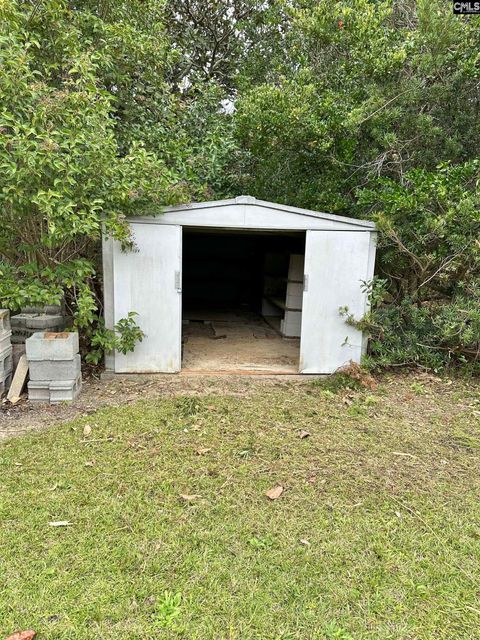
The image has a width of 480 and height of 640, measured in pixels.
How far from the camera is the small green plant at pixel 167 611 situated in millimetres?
1650

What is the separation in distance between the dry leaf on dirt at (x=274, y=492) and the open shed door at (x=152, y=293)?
7.70 feet

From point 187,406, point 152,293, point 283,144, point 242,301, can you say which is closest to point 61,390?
point 187,406

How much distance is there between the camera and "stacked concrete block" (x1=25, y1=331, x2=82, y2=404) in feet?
12.3

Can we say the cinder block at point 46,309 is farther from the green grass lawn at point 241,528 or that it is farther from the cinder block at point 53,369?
the green grass lawn at point 241,528

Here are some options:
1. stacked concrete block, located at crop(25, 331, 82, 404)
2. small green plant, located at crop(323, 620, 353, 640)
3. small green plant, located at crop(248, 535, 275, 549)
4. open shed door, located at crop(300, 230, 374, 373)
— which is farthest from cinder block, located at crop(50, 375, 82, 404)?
small green plant, located at crop(323, 620, 353, 640)

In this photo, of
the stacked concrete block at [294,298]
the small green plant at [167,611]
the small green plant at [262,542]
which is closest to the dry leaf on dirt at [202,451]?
the small green plant at [262,542]

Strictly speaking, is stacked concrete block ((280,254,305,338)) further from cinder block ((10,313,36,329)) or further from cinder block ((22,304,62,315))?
cinder block ((10,313,36,329))

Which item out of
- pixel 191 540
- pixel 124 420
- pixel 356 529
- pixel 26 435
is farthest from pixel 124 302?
pixel 356 529

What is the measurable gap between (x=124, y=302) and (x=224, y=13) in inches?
294

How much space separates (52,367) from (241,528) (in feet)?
7.99

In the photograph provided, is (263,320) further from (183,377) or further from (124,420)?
(124,420)

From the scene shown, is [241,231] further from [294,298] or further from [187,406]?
[187,406]

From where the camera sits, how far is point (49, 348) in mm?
3742

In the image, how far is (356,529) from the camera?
2268 millimetres
